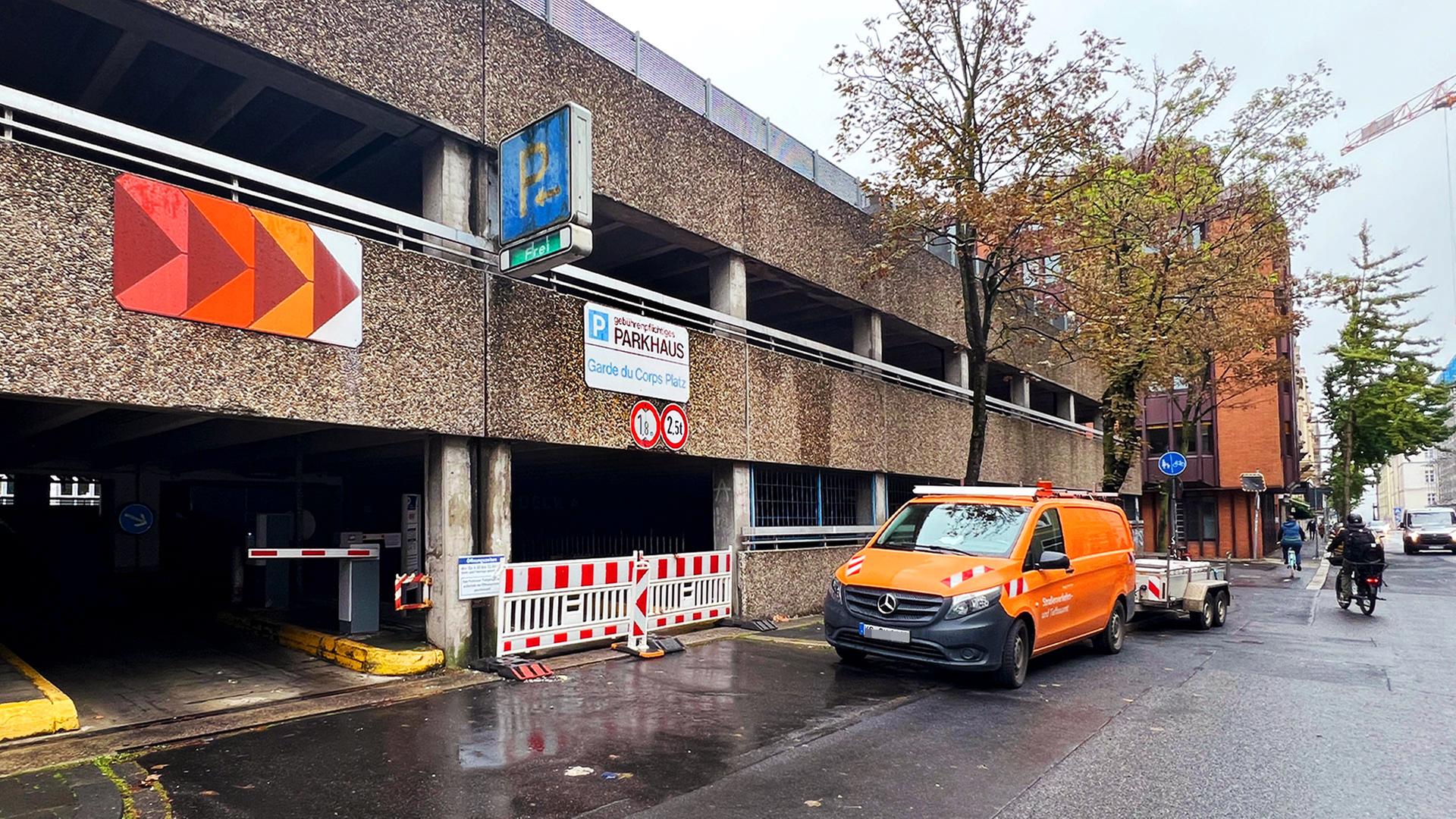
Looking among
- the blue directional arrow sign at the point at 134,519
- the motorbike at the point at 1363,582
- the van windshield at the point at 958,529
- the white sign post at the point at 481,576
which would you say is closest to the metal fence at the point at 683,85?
the white sign post at the point at 481,576

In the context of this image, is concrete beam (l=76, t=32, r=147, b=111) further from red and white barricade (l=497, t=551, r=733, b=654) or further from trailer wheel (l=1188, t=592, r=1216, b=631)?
trailer wheel (l=1188, t=592, r=1216, b=631)

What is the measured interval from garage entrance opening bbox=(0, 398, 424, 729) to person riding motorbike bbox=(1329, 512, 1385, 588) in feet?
52.6

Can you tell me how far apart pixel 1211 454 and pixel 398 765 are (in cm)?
4326

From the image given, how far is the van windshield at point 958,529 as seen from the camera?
9.48m

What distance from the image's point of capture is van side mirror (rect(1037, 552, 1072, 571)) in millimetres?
9305

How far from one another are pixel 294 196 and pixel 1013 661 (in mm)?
9051

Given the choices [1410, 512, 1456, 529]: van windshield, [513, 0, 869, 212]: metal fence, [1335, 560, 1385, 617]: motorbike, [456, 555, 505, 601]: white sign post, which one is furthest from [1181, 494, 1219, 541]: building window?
[456, 555, 505, 601]: white sign post

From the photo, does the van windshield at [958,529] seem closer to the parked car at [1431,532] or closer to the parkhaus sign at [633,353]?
the parkhaus sign at [633,353]

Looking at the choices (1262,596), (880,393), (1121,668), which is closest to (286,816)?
(1121,668)

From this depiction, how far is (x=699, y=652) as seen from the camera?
10.5 meters

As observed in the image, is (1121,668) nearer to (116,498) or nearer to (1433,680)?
(1433,680)

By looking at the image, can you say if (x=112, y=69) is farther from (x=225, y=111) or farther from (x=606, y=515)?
(x=606, y=515)

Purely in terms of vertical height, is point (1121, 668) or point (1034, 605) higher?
point (1034, 605)

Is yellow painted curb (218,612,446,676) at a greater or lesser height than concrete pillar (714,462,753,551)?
lesser
